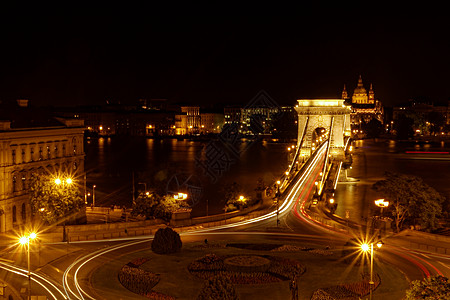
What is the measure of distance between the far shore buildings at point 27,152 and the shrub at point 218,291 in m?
21.5

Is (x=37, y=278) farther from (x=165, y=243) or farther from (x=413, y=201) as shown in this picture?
(x=413, y=201)

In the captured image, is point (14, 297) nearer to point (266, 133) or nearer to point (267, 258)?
point (267, 258)

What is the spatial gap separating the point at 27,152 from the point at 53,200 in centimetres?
628

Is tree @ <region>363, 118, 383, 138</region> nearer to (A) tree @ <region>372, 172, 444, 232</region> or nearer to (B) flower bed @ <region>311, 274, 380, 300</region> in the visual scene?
(A) tree @ <region>372, 172, 444, 232</region>

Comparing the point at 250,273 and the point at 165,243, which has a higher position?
the point at 165,243

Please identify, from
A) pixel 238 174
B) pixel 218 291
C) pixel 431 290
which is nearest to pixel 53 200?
pixel 218 291

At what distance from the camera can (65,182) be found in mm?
35656

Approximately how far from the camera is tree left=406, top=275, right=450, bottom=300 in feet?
51.3

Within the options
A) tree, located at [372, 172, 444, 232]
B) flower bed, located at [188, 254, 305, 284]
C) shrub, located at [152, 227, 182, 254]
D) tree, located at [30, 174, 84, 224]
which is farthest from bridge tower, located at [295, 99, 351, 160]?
flower bed, located at [188, 254, 305, 284]

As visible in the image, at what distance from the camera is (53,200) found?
32188 millimetres

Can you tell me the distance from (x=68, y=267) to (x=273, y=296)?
9989mm

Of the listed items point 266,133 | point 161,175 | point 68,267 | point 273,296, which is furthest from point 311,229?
point 266,133

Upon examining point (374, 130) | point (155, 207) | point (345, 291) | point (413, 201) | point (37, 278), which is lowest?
point (37, 278)

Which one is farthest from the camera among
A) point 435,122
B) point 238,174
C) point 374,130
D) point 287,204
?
point 374,130
